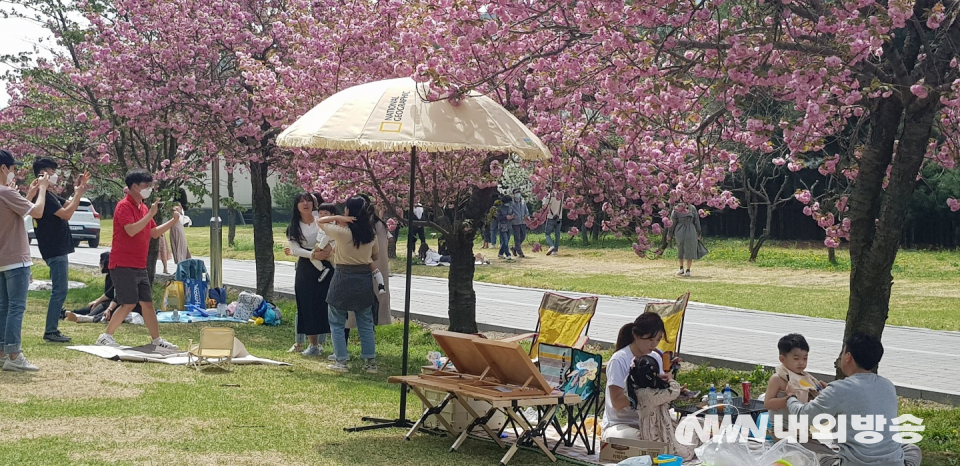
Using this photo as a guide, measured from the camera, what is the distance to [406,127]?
26.7 ft

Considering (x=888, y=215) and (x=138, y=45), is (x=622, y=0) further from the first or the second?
(x=138, y=45)

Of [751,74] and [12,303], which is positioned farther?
[12,303]

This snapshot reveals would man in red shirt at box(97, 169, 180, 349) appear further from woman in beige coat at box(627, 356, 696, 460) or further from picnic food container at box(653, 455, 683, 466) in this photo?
picnic food container at box(653, 455, 683, 466)

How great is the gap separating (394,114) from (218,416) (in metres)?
2.69

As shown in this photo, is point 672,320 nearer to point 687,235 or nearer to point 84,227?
point 687,235

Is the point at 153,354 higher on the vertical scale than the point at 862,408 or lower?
lower

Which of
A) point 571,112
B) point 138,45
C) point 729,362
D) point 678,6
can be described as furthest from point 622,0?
point 138,45

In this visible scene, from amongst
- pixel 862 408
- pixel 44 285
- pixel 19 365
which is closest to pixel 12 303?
pixel 19 365

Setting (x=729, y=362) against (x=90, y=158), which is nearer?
(x=729, y=362)

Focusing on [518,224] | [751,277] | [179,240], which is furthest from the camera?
[518,224]

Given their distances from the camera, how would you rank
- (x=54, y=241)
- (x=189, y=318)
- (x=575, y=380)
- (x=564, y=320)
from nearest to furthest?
(x=575, y=380) → (x=564, y=320) → (x=54, y=241) → (x=189, y=318)

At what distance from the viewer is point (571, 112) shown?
10.5 metres

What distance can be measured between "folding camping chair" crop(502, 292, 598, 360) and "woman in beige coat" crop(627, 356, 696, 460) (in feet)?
8.03

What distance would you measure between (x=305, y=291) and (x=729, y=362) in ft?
15.6
